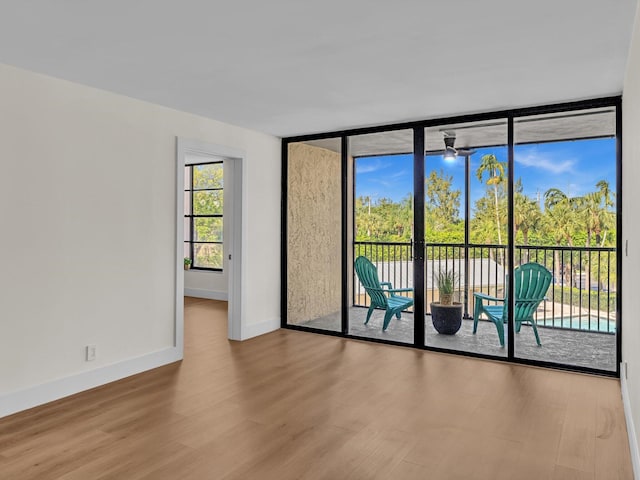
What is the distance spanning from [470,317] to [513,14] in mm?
3392

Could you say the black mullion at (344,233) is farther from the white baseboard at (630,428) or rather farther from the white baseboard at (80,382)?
the white baseboard at (630,428)

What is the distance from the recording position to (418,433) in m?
2.84

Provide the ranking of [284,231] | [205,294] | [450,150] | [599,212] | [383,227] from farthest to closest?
1. [205,294]
2. [284,231]
3. [383,227]
4. [450,150]
5. [599,212]

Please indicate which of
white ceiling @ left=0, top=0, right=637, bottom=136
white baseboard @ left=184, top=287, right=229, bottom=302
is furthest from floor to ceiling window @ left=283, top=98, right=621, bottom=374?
white baseboard @ left=184, top=287, right=229, bottom=302

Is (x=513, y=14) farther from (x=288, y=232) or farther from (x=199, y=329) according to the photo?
(x=199, y=329)

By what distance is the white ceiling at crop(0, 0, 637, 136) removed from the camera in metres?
2.29

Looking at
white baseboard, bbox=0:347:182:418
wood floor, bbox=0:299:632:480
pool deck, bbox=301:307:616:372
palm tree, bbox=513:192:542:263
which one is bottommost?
wood floor, bbox=0:299:632:480

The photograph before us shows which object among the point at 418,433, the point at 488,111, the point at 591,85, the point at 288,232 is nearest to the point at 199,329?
the point at 288,232

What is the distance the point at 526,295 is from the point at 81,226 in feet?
13.0

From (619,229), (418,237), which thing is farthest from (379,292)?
(619,229)

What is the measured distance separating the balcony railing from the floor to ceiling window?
12 mm

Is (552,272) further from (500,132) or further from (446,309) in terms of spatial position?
(500,132)

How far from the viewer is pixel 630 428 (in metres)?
2.76

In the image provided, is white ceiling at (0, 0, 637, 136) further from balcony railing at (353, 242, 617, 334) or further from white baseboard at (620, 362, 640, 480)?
white baseboard at (620, 362, 640, 480)
